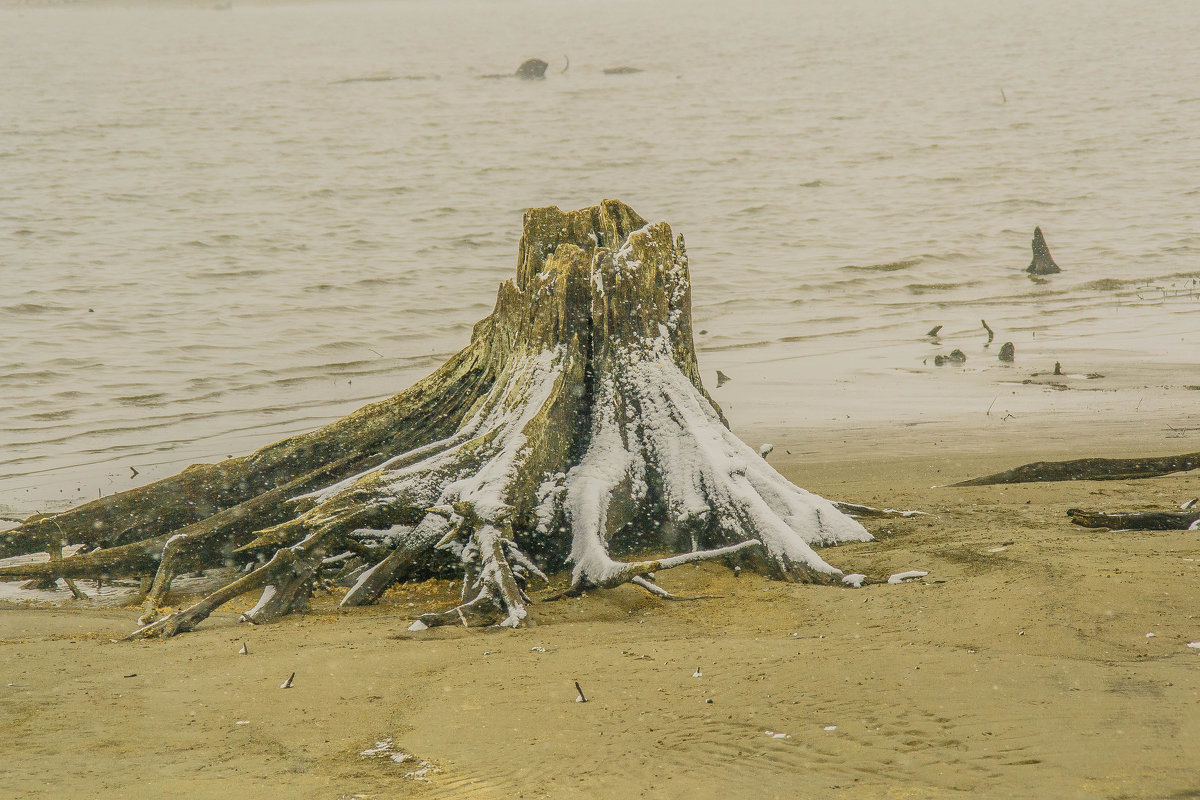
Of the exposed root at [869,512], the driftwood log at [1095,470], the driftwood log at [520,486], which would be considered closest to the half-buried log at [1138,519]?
the exposed root at [869,512]

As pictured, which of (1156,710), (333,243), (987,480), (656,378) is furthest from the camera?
(333,243)

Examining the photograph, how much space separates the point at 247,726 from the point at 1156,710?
2966 millimetres

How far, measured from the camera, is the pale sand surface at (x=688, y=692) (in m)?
3.16

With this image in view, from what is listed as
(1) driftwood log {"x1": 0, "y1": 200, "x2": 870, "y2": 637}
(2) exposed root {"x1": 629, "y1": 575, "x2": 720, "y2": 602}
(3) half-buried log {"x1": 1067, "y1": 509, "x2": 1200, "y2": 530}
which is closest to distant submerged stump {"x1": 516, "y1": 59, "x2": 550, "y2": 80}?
(1) driftwood log {"x1": 0, "y1": 200, "x2": 870, "y2": 637}

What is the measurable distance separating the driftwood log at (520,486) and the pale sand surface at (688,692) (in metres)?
0.22

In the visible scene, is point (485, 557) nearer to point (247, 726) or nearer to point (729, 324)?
point (247, 726)

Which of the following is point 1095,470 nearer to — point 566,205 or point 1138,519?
point 1138,519

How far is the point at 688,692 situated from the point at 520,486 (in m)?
1.84

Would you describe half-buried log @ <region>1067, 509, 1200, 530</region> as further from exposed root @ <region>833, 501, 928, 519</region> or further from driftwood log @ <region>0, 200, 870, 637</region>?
driftwood log @ <region>0, 200, 870, 637</region>

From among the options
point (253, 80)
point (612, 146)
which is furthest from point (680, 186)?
point (253, 80)

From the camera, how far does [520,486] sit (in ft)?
17.7

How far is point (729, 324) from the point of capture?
15.5 m

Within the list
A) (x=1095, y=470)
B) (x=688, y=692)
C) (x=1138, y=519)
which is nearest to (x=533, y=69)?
(x=1095, y=470)

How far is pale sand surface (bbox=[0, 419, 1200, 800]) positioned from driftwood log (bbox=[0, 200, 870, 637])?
0.73ft
